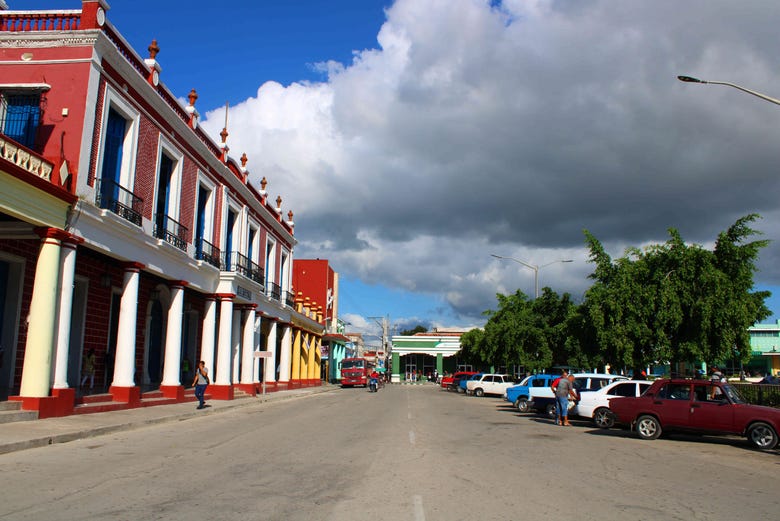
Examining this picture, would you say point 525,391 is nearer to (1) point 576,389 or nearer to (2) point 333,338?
(1) point 576,389

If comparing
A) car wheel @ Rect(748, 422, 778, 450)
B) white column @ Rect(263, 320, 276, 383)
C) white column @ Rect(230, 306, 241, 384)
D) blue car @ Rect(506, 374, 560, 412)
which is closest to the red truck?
white column @ Rect(263, 320, 276, 383)

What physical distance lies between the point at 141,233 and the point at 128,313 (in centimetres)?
265

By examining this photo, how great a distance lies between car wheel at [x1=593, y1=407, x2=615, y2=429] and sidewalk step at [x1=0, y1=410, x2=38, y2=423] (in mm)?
15397

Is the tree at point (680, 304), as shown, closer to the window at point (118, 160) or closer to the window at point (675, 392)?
the window at point (675, 392)

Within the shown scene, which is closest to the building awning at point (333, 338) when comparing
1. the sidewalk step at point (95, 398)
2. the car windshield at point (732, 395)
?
the sidewalk step at point (95, 398)

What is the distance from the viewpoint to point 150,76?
21906 mm

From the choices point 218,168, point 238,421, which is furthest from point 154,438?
point 218,168

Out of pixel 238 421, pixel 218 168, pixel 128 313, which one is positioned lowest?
pixel 238 421

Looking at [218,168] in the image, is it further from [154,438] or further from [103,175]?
[154,438]

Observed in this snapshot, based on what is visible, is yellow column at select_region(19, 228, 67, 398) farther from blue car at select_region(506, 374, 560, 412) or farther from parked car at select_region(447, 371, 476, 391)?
parked car at select_region(447, 371, 476, 391)

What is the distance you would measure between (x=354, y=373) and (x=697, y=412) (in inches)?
1754

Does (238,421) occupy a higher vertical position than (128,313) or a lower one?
lower

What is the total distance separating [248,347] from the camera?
3322 centimetres

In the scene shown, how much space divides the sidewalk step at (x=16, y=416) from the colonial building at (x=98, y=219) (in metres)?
0.28
